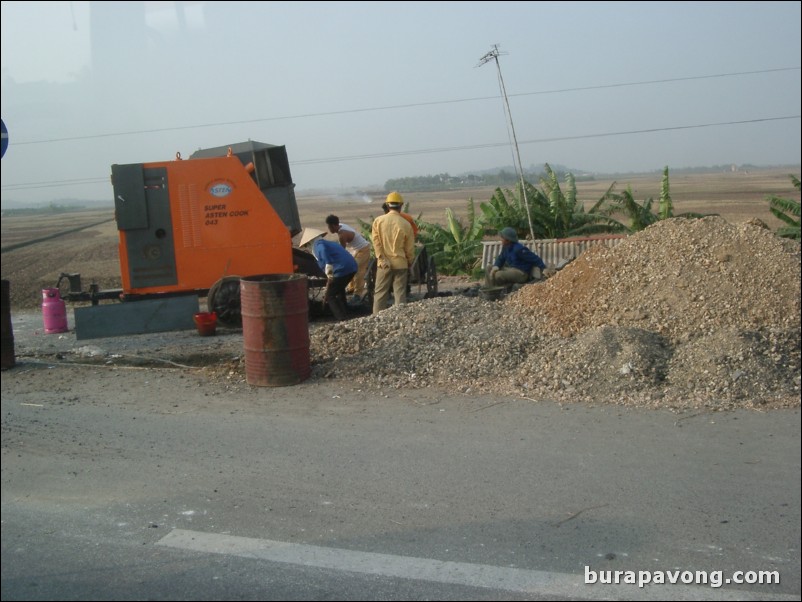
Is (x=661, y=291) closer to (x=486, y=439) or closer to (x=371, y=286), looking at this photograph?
(x=486, y=439)

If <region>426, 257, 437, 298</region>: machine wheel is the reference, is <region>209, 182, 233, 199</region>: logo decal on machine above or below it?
above

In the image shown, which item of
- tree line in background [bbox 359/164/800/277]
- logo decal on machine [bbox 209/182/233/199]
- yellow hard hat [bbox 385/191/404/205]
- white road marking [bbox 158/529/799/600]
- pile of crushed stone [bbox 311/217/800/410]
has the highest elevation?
logo decal on machine [bbox 209/182/233/199]

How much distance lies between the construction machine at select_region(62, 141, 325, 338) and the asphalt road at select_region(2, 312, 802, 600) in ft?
14.1

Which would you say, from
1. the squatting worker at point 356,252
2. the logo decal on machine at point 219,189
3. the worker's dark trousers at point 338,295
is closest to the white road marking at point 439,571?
the worker's dark trousers at point 338,295

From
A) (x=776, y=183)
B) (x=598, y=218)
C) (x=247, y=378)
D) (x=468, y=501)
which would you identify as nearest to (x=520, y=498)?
(x=468, y=501)

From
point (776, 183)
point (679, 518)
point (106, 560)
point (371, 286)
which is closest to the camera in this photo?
point (106, 560)

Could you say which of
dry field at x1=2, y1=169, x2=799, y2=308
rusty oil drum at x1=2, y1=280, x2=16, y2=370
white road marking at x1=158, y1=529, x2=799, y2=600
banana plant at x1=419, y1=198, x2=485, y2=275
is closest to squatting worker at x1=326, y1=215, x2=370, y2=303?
banana plant at x1=419, y1=198, x2=485, y2=275

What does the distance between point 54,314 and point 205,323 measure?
8.68ft

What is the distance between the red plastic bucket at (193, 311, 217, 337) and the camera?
11.2 metres

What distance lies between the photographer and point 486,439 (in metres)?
6.28

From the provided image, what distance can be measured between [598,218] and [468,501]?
13100 mm

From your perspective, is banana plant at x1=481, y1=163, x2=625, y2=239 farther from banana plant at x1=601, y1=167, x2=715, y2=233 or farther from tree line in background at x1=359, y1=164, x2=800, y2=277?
banana plant at x1=601, y1=167, x2=715, y2=233

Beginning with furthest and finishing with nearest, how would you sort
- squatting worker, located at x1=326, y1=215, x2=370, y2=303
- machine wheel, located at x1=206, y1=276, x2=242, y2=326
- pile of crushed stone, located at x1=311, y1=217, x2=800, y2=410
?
squatting worker, located at x1=326, y1=215, x2=370, y2=303, machine wheel, located at x1=206, y1=276, x2=242, y2=326, pile of crushed stone, located at x1=311, y1=217, x2=800, y2=410

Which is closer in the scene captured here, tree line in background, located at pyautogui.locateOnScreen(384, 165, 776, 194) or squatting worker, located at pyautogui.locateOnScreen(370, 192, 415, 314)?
squatting worker, located at pyautogui.locateOnScreen(370, 192, 415, 314)
